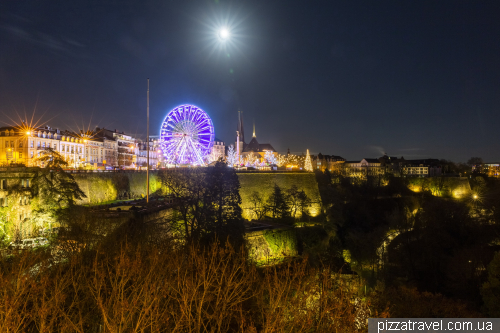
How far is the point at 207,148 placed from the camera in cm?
3434

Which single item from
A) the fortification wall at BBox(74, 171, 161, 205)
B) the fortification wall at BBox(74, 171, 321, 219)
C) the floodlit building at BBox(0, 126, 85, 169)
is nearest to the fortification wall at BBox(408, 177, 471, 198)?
the fortification wall at BBox(74, 171, 321, 219)

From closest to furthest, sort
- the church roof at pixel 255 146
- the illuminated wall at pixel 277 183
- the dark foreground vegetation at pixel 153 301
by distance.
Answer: the dark foreground vegetation at pixel 153 301, the illuminated wall at pixel 277 183, the church roof at pixel 255 146

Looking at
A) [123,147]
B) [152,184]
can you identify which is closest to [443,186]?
[152,184]

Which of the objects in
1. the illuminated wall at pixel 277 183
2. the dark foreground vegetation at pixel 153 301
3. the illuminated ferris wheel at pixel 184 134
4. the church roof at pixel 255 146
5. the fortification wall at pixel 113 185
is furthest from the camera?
the church roof at pixel 255 146

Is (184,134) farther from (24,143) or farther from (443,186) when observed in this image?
(443,186)

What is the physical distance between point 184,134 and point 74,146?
2762 cm

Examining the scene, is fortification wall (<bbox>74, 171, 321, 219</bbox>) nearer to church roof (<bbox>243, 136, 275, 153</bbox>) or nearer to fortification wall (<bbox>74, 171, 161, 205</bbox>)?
fortification wall (<bbox>74, 171, 161, 205</bbox>)

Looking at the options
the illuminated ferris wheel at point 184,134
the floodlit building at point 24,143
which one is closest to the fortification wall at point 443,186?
the illuminated ferris wheel at point 184,134

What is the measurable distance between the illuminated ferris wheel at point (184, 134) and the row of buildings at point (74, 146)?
14.6 metres

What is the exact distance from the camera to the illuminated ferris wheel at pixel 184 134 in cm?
3338

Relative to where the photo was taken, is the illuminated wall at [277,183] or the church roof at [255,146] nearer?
the illuminated wall at [277,183]

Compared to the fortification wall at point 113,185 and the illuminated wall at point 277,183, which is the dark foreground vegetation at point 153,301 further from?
the illuminated wall at point 277,183

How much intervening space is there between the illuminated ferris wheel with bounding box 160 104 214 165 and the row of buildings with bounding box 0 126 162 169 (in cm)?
1462

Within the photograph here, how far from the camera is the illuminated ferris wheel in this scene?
3338 centimetres
